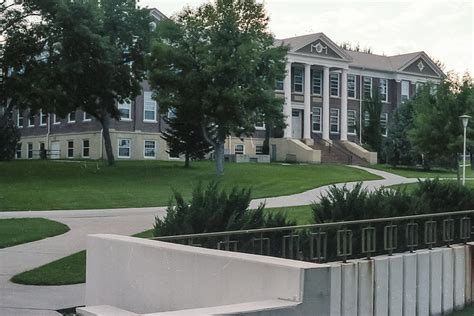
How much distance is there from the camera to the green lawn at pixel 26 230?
14.6 metres

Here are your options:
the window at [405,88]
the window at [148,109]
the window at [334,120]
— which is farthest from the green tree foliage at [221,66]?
the window at [405,88]

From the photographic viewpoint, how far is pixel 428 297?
7605mm

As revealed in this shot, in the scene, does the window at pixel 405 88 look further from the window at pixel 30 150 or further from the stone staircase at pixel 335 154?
the window at pixel 30 150

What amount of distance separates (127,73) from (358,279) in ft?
105

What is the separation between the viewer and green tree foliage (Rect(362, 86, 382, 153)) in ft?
188

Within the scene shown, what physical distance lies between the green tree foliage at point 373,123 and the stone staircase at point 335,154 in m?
3.31

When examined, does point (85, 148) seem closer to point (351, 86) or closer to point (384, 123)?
point (351, 86)

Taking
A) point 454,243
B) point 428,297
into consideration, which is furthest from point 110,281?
point 454,243

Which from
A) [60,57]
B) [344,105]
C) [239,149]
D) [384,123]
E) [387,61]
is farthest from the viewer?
[387,61]

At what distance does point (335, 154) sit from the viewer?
53438 millimetres

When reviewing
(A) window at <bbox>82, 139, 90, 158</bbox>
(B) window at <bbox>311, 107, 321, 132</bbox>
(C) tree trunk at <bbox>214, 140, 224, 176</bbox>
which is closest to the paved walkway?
(C) tree trunk at <bbox>214, 140, 224, 176</bbox>

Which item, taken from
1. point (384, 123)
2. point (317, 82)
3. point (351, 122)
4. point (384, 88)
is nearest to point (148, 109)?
point (317, 82)

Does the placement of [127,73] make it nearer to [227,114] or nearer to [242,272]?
[227,114]

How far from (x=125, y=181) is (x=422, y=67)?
137 ft
